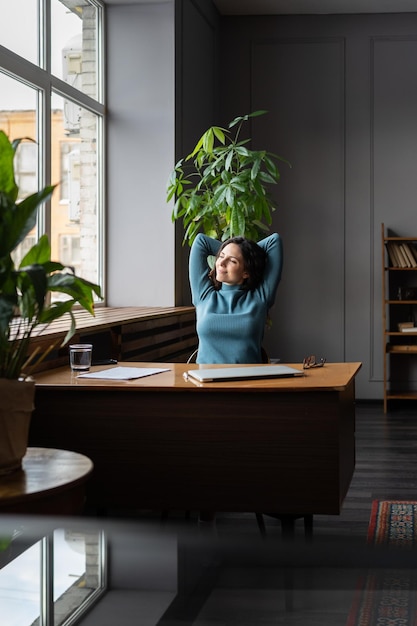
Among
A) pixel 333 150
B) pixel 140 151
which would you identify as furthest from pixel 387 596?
pixel 333 150

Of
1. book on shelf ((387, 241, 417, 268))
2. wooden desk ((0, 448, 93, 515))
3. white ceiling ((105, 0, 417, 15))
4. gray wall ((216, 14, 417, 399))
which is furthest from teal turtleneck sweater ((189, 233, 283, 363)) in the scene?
white ceiling ((105, 0, 417, 15))

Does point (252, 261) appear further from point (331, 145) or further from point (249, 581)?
point (331, 145)

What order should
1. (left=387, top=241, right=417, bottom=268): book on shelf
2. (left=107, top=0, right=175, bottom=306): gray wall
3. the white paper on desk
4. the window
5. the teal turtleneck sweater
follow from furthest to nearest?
1. (left=387, top=241, right=417, bottom=268): book on shelf
2. (left=107, top=0, right=175, bottom=306): gray wall
3. the window
4. the teal turtleneck sweater
5. the white paper on desk

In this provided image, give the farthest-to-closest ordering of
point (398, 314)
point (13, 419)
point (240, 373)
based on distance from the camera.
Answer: point (398, 314) → point (240, 373) → point (13, 419)

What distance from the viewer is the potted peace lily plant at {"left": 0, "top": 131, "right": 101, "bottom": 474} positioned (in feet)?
5.57

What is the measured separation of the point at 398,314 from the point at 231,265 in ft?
12.7

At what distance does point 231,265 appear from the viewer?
3594 mm

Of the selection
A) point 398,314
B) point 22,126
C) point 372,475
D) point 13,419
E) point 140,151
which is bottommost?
point 372,475

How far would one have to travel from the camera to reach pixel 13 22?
4.11 metres

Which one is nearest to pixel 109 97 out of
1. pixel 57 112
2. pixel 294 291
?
pixel 57 112

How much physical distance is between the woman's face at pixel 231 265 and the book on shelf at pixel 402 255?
3.51 meters

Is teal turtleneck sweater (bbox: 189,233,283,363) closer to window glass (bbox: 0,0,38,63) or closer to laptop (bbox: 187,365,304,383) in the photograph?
laptop (bbox: 187,365,304,383)

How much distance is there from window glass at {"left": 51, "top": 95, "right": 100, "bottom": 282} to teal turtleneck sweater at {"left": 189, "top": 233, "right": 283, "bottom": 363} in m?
1.33

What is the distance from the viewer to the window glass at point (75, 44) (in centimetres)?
476
